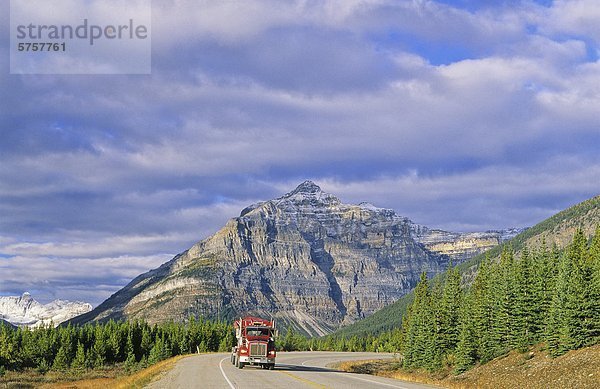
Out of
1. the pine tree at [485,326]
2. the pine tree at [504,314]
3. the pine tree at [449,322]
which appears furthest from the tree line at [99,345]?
the pine tree at [504,314]

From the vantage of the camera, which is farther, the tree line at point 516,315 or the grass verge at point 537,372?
the tree line at point 516,315

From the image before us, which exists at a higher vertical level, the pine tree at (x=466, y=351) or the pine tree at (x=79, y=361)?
the pine tree at (x=466, y=351)

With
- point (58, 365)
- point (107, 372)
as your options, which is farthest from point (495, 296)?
point (58, 365)

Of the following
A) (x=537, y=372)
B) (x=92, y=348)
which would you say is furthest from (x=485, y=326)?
(x=92, y=348)

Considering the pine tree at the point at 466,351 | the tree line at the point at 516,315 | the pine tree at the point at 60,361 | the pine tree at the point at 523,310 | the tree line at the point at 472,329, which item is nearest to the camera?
the tree line at the point at 516,315

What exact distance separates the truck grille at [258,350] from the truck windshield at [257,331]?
35.4 inches

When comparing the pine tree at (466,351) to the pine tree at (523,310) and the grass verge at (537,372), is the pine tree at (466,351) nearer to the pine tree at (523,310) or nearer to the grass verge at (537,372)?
the grass verge at (537,372)

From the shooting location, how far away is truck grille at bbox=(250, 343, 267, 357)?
52125 mm

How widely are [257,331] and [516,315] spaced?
77.9 ft

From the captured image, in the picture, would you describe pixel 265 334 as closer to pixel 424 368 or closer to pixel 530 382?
pixel 530 382

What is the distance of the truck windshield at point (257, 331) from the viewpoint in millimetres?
52750

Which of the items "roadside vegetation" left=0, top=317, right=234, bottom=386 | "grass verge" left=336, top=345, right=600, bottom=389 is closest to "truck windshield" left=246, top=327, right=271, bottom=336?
"grass verge" left=336, top=345, right=600, bottom=389

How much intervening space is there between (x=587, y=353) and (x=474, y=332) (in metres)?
23.2

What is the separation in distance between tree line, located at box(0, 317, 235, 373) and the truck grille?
57459 millimetres
